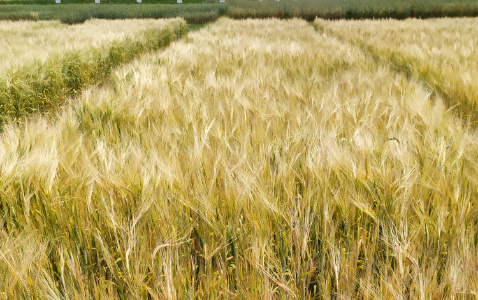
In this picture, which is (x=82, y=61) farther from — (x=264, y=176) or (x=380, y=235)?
(x=380, y=235)

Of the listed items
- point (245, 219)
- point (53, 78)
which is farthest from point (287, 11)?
point (245, 219)

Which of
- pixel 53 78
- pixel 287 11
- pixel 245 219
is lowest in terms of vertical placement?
pixel 245 219

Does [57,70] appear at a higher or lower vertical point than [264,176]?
higher

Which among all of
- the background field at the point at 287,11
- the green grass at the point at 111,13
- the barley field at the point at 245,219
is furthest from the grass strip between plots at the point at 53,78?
the green grass at the point at 111,13

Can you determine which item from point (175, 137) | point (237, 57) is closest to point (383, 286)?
point (175, 137)

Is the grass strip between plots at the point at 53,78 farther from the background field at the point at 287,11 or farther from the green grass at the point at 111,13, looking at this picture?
the green grass at the point at 111,13

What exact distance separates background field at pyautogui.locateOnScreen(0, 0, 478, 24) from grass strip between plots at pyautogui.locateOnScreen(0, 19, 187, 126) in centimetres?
1584

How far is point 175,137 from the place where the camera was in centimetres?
128

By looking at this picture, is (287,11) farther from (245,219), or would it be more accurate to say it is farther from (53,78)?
(245,219)

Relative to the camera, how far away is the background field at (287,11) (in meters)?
18.5

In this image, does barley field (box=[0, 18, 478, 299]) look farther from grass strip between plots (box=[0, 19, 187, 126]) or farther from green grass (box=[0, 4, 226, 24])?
green grass (box=[0, 4, 226, 24])

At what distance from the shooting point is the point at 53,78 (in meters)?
3.95

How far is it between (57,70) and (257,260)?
13.4 ft

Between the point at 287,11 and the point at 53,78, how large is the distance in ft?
61.4
